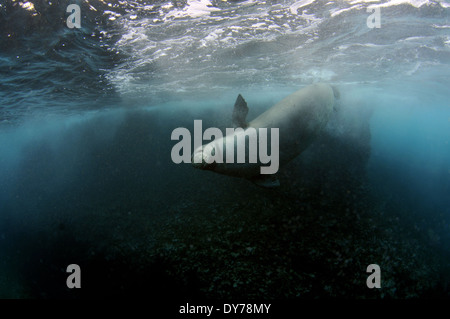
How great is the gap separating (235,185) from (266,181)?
5.15 m

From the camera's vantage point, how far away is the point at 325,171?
32.0 feet

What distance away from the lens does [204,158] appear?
2.83m

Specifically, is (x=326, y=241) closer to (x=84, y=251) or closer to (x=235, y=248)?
(x=235, y=248)

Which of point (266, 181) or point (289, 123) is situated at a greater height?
point (289, 123)

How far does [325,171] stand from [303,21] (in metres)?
6.14

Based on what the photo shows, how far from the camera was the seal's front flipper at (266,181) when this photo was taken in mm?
3848

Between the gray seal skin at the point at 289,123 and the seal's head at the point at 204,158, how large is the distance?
44mm

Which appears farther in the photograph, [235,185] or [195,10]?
[235,185]
